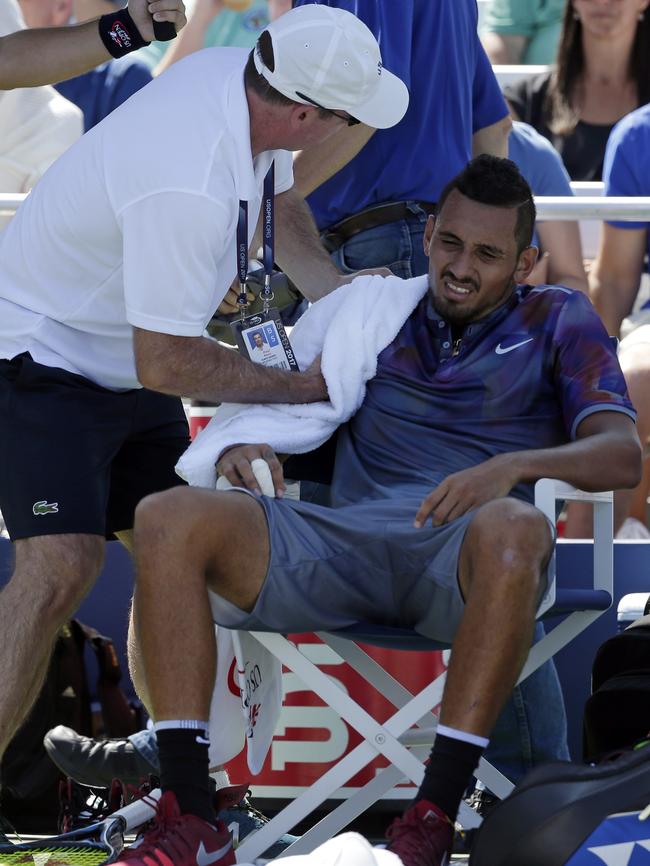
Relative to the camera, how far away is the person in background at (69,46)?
3336mm

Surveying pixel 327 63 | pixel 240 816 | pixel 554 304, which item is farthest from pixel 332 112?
pixel 240 816

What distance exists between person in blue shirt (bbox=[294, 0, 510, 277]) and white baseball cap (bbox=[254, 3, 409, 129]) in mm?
530

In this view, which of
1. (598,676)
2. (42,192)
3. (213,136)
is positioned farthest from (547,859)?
(42,192)

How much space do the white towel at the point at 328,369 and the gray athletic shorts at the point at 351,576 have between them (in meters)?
0.23

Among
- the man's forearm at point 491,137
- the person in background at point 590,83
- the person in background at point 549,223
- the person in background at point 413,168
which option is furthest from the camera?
the person in background at point 590,83

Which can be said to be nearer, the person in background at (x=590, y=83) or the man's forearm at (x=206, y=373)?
the man's forearm at (x=206, y=373)

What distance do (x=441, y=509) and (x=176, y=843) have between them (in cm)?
81

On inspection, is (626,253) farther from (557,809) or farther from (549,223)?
(557,809)

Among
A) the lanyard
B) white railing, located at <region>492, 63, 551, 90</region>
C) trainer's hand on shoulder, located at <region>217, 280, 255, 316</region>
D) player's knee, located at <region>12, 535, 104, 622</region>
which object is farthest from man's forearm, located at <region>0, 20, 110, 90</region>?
white railing, located at <region>492, 63, 551, 90</region>

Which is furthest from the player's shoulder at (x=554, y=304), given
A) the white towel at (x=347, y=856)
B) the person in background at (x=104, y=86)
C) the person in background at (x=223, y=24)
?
the person in background at (x=223, y=24)

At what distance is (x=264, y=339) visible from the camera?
10.8 feet

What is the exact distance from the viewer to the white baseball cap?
9.90 ft

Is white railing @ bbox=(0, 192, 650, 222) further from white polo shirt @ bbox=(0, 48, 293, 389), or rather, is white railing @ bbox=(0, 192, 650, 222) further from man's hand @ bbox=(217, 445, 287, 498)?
man's hand @ bbox=(217, 445, 287, 498)

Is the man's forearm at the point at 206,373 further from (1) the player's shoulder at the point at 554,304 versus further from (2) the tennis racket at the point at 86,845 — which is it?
(2) the tennis racket at the point at 86,845
